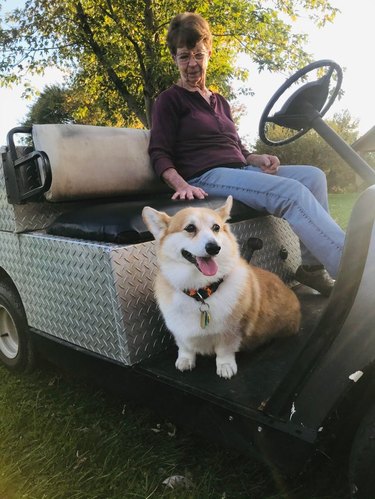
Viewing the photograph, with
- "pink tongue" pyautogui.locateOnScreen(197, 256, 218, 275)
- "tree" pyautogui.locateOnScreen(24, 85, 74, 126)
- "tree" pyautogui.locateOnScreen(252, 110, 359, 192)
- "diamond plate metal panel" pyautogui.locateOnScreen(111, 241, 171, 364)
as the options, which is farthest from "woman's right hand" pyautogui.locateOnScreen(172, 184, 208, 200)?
"tree" pyautogui.locateOnScreen(24, 85, 74, 126)

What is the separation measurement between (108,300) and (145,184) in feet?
4.21

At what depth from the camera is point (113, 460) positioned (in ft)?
6.73

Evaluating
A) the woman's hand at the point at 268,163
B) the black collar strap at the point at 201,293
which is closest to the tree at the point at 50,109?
the woman's hand at the point at 268,163

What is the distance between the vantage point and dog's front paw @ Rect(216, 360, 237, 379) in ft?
5.96

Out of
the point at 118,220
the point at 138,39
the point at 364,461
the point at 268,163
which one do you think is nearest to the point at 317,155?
the point at 138,39

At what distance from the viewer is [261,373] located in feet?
5.96

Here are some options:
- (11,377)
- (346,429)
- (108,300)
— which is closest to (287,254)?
(108,300)

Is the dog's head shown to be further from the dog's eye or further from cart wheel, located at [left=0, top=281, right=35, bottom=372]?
cart wheel, located at [left=0, top=281, right=35, bottom=372]

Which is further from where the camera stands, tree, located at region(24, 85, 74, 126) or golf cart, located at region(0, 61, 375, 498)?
tree, located at region(24, 85, 74, 126)

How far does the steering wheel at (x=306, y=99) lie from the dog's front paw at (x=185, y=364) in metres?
1.24

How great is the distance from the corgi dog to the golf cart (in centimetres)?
9

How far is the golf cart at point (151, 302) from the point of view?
132cm

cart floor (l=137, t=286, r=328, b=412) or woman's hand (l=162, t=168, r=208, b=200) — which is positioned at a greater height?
woman's hand (l=162, t=168, r=208, b=200)

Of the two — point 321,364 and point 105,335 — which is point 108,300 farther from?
point 321,364
